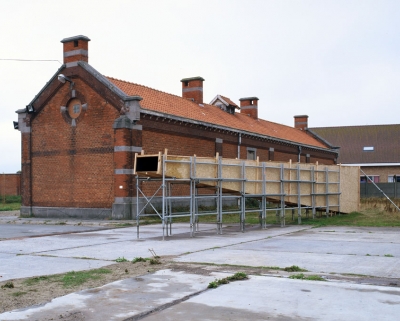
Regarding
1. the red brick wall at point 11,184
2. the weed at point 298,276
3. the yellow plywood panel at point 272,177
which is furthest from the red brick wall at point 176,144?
the red brick wall at point 11,184

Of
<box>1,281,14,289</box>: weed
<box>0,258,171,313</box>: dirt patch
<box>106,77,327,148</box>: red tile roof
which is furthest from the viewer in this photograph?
<box>106,77,327,148</box>: red tile roof

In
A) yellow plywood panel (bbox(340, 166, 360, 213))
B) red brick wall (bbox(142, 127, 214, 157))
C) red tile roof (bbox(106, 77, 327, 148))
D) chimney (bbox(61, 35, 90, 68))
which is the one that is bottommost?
yellow plywood panel (bbox(340, 166, 360, 213))

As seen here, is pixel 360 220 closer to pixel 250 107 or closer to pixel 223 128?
pixel 223 128

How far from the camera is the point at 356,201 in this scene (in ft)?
94.6

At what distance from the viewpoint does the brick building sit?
84.3 ft

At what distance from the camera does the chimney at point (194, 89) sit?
36.5 m

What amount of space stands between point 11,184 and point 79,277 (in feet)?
146

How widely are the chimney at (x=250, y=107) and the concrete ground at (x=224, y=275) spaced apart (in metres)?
27.5

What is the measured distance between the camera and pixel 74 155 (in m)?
27.8

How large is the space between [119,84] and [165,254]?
17175 millimetres

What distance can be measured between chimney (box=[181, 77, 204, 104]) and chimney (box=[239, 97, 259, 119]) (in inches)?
345

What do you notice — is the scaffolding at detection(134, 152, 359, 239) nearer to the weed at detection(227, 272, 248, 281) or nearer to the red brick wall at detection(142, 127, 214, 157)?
the red brick wall at detection(142, 127, 214, 157)

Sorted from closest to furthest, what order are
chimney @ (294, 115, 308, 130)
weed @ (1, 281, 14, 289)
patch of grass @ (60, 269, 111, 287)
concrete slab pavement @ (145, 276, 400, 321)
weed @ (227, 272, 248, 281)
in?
1. concrete slab pavement @ (145, 276, 400, 321)
2. weed @ (1, 281, 14, 289)
3. patch of grass @ (60, 269, 111, 287)
4. weed @ (227, 272, 248, 281)
5. chimney @ (294, 115, 308, 130)

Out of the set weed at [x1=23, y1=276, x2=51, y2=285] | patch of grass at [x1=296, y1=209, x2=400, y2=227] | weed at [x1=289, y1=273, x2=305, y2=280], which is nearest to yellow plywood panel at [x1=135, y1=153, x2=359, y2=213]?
patch of grass at [x1=296, y1=209, x2=400, y2=227]
